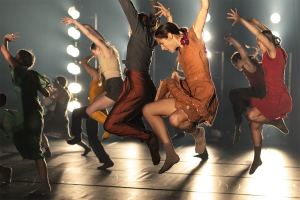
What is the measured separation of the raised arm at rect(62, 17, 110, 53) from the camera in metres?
5.25

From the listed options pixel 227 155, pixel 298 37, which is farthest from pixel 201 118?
pixel 298 37

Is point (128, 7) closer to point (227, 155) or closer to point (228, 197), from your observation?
point (228, 197)

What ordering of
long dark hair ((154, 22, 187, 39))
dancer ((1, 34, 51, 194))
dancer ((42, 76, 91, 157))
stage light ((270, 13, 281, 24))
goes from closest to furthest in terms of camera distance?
long dark hair ((154, 22, 187, 39)) < dancer ((1, 34, 51, 194)) < dancer ((42, 76, 91, 157)) < stage light ((270, 13, 281, 24))

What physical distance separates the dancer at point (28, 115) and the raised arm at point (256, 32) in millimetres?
2352

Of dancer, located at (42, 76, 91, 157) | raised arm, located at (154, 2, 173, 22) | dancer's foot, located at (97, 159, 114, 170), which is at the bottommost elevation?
dancer's foot, located at (97, 159, 114, 170)

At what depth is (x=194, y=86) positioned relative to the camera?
4742 mm

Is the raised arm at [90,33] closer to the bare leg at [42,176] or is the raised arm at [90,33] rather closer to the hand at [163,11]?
the hand at [163,11]

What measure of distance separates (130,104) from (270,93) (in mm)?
2226

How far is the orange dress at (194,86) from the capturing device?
4652mm

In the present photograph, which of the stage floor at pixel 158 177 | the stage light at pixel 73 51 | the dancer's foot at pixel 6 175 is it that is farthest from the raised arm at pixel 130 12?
the stage light at pixel 73 51

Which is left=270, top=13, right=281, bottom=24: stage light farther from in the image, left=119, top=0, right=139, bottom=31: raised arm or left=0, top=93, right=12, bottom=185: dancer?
left=0, top=93, right=12, bottom=185: dancer

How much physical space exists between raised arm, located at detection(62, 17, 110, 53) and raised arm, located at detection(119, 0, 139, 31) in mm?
617

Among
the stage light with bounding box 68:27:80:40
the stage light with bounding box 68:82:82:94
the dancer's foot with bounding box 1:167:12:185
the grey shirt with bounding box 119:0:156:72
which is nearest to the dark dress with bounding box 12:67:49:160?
the dancer's foot with bounding box 1:167:12:185

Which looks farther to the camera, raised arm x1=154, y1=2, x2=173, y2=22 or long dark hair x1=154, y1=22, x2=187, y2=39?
raised arm x1=154, y1=2, x2=173, y2=22
